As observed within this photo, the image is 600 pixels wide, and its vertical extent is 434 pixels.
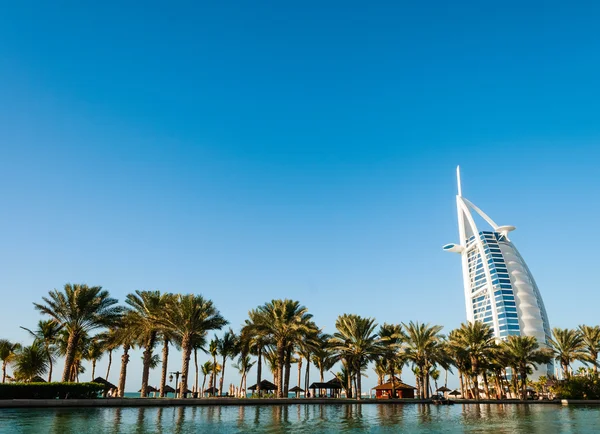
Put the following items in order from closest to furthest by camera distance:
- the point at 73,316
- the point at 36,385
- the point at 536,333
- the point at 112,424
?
1. the point at 112,424
2. the point at 36,385
3. the point at 73,316
4. the point at 536,333

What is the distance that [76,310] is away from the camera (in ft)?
127

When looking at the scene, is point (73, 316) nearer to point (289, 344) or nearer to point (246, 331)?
point (246, 331)

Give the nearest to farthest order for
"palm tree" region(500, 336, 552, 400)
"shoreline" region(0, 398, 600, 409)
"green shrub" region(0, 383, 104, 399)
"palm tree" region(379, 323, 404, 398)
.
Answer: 1. "shoreline" region(0, 398, 600, 409)
2. "green shrub" region(0, 383, 104, 399)
3. "palm tree" region(379, 323, 404, 398)
4. "palm tree" region(500, 336, 552, 400)

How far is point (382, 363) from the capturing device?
183ft

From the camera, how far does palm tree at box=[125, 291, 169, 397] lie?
137 feet

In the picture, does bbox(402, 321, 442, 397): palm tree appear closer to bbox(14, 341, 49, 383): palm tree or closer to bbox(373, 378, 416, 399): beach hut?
bbox(373, 378, 416, 399): beach hut

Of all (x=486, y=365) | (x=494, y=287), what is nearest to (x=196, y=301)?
(x=486, y=365)

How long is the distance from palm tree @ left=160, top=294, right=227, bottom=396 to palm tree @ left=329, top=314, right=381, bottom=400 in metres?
16.4

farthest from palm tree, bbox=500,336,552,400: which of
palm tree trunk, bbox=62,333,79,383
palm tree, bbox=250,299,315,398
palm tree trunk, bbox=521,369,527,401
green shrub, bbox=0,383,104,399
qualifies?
palm tree trunk, bbox=62,333,79,383

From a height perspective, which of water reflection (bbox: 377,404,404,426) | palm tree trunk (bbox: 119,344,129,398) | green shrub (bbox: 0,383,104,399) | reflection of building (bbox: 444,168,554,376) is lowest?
water reflection (bbox: 377,404,404,426)

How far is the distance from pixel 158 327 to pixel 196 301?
4242 millimetres

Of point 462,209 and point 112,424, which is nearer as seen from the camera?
point 112,424

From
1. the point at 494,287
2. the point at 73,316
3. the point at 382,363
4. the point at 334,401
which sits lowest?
the point at 334,401

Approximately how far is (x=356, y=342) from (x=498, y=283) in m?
87.6
